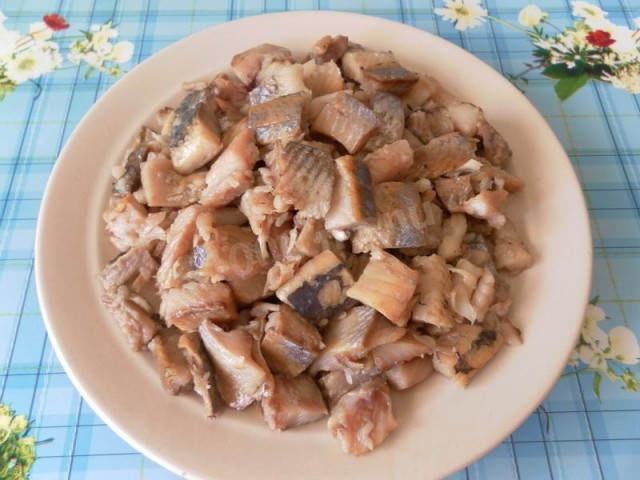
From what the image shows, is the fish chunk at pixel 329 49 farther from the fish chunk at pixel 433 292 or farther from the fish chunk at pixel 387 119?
the fish chunk at pixel 433 292

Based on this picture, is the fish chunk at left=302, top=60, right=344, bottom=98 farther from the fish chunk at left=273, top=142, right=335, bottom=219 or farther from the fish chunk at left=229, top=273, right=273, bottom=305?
the fish chunk at left=229, top=273, right=273, bottom=305

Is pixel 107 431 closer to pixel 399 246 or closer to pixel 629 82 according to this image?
pixel 399 246

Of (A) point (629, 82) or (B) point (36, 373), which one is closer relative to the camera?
(B) point (36, 373)

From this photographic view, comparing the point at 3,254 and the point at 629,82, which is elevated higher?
the point at 629,82

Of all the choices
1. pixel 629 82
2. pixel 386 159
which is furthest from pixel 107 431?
pixel 629 82

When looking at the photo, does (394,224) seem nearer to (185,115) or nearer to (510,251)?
(510,251)

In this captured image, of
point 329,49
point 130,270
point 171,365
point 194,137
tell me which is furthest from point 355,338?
point 329,49
